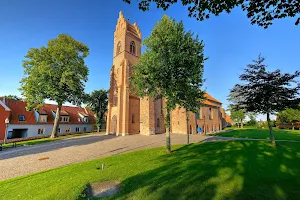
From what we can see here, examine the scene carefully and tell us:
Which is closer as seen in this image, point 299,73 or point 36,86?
point 299,73

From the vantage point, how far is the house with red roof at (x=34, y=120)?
30.5 m

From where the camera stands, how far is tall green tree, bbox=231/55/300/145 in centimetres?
1263

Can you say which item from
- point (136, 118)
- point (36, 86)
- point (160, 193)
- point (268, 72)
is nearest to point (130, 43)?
point (136, 118)

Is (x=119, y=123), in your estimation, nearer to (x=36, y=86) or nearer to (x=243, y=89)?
(x=36, y=86)

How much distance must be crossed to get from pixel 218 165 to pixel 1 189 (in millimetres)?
11080

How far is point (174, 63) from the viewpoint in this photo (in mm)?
11594

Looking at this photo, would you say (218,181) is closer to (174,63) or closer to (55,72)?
(174,63)

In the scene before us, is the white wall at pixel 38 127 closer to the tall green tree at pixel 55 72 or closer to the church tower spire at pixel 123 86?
the tall green tree at pixel 55 72

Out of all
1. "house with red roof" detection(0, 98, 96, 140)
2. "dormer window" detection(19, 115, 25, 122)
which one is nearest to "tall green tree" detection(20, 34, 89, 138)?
"house with red roof" detection(0, 98, 96, 140)

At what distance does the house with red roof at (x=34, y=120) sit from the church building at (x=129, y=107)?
14385 mm

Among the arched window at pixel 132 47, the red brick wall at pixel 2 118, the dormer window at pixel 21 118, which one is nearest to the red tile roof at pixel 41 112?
the dormer window at pixel 21 118

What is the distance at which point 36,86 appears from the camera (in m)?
23.5

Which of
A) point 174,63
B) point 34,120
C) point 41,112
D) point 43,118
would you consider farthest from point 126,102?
point 41,112

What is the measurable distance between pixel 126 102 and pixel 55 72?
13.0m
